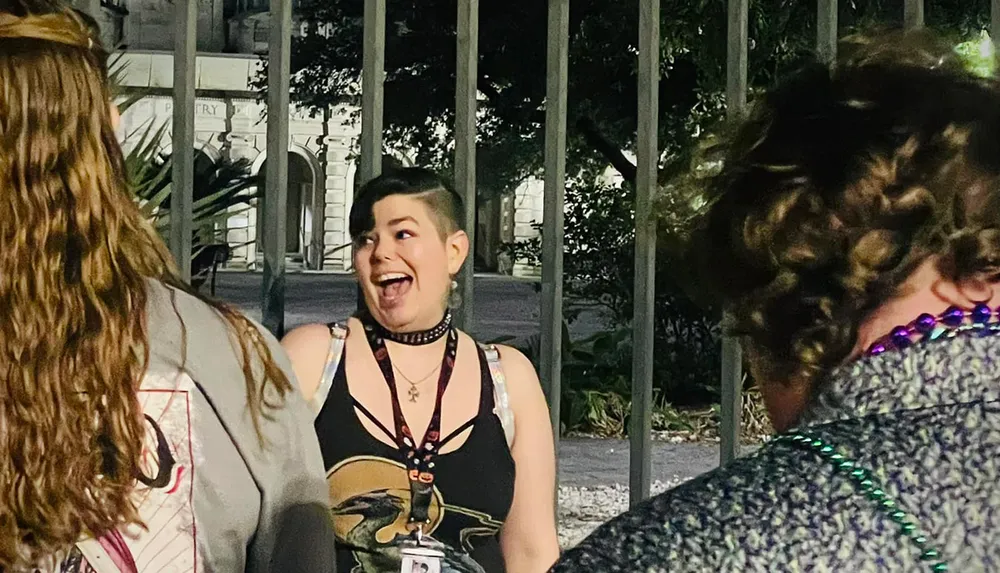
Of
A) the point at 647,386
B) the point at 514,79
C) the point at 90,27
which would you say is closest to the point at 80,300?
the point at 90,27

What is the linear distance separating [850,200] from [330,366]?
1.71m

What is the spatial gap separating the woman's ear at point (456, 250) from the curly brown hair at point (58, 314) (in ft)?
4.25

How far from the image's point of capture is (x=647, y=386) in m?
2.71

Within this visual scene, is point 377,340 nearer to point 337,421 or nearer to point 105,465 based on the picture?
point 337,421

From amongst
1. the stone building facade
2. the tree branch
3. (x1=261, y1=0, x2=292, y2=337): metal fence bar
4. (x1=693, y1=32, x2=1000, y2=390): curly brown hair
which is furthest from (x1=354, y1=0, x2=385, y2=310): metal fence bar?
the stone building facade

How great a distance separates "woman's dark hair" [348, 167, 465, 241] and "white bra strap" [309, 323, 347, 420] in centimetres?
24

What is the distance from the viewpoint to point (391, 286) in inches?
108

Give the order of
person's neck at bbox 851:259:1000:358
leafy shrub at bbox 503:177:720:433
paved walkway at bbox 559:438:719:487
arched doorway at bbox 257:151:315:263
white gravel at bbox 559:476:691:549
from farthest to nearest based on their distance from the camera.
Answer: arched doorway at bbox 257:151:315:263
leafy shrub at bbox 503:177:720:433
paved walkway at bbox 559:438:719:487
white gravel at bbox 559:476:691:549
person's neck at bbox 851:259:1000:358

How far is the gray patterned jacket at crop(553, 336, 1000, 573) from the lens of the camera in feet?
2.96

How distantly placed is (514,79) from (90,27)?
6853 mm

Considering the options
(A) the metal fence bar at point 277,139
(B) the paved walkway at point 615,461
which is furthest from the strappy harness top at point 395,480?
(B) the paved walkway at point 615,461

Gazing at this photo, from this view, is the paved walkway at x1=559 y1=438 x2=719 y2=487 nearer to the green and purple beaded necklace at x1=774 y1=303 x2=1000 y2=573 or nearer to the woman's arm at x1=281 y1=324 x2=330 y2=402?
the woman's arm at x1=281 y1=324 x2=330 y2=402

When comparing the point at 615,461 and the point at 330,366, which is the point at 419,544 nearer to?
the point at 330,366

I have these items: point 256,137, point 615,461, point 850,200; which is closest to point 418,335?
point 850,200
